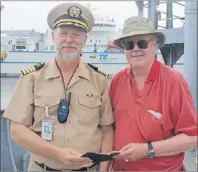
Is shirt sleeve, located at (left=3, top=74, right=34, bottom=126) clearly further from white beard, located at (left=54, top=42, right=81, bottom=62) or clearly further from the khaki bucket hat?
the khaki bucket hat

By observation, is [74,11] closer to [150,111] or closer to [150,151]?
[150,111]

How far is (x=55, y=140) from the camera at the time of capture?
1.43m

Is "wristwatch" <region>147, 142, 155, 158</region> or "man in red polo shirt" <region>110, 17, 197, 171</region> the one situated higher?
"man in red polo shirt" <region>110, 17, 197, 171</region>

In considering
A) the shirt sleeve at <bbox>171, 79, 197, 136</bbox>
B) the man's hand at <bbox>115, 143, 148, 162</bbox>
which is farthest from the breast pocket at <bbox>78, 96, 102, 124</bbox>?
the shirt sleeve at <bbox>171, 79, 197, 136</bbox>

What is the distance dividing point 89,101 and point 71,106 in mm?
83

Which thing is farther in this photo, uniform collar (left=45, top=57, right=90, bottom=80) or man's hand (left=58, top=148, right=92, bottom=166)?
uniform collar (left=45, top=57, right=90, bottom=80)

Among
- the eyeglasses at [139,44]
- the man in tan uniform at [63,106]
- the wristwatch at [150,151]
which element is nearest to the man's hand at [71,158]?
the man in tan uniform at [63,106]

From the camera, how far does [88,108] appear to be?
1465 millimetres

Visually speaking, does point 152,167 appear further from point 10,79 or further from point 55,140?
point 10,79

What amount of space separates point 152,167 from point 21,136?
586 mm

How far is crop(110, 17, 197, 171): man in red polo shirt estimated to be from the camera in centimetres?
Result: 138

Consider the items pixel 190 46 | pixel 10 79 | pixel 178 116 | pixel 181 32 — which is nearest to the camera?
pixel 178 116

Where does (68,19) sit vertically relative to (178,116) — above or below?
above

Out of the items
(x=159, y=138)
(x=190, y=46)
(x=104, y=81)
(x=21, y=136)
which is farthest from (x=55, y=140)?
(x=190, y=46)
